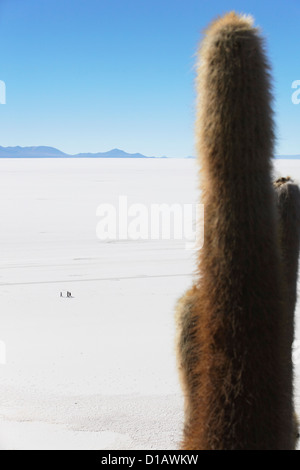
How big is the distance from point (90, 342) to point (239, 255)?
476cm

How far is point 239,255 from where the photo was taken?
113 cm

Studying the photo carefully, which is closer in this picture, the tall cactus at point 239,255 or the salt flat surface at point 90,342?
the tall cactus at point 239,255

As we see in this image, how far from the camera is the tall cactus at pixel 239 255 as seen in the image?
3.69ft

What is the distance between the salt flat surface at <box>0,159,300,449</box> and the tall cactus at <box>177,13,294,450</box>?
0.81ft

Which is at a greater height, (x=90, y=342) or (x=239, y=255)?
(x=239, y=255)

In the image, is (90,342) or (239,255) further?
(90,342)

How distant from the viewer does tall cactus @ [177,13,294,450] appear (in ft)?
3.69

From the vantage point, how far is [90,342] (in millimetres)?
5652

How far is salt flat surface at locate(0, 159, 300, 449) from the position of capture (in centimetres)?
348

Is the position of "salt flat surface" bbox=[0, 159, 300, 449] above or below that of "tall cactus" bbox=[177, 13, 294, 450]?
below

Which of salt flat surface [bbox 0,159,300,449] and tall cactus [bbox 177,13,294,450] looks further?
salt flat surface [bbox 0,159,300,449]

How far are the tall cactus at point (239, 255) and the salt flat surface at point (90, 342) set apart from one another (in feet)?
0.81

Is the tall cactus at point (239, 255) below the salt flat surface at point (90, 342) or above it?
above

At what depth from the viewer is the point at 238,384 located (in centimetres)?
114
